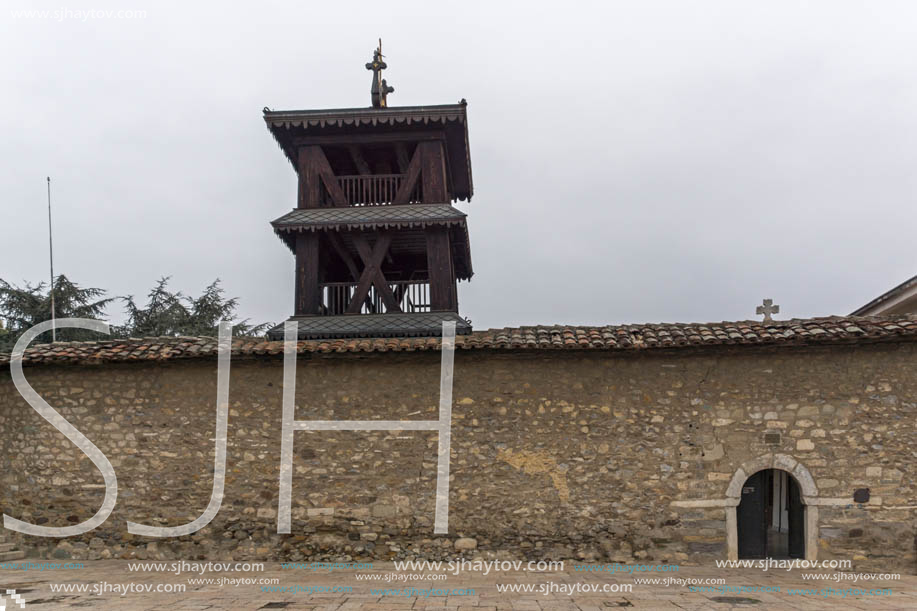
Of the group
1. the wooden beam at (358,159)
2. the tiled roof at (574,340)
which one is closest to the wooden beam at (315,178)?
the wooden beam at (358,159)

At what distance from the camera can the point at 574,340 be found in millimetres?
9227

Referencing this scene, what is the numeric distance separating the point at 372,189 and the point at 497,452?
7023 mm

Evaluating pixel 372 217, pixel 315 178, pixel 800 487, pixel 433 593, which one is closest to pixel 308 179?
pixel 315 178

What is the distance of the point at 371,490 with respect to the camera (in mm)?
9367

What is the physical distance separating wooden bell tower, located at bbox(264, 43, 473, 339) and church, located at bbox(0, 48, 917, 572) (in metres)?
3.10

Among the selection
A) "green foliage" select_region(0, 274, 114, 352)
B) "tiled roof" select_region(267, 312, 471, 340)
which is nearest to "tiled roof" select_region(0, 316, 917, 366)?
"tiled roof" select_region(267, 312, 471, 340)

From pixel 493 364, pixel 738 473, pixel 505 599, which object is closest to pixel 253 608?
pixel 505 599

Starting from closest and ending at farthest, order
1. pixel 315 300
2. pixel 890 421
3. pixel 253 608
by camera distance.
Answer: pixel 253 608, pixel 890 421, pixel 315 300

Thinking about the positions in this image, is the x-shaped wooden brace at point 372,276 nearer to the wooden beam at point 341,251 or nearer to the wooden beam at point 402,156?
the wooden beam at point 341,251

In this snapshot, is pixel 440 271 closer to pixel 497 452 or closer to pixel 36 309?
pixel 497 452

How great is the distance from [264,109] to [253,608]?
33.5 feet

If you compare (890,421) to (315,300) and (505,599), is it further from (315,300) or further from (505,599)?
(315,300)

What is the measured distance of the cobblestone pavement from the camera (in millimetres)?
6953

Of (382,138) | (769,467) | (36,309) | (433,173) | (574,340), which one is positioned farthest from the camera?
(36,309)
